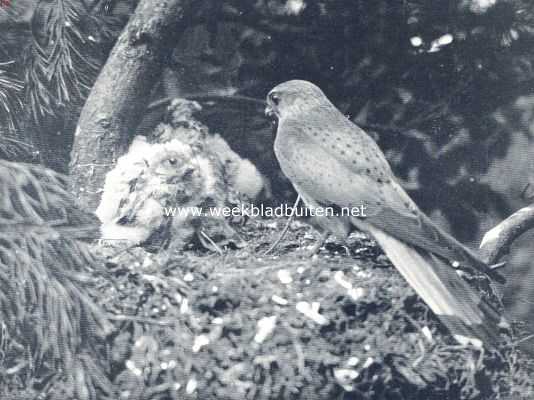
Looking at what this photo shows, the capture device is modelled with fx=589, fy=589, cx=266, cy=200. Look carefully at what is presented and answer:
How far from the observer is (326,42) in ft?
3.89

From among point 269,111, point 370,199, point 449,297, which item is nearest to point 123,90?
point 269,111

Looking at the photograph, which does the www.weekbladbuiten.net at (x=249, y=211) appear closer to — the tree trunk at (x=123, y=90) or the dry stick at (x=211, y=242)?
the dry stick at (x=211, y=242)

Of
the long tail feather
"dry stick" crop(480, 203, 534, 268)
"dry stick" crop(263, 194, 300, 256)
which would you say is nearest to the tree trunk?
"dry stick" crop(263, 194, 300, 256)

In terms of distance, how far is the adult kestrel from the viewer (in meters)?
1.05

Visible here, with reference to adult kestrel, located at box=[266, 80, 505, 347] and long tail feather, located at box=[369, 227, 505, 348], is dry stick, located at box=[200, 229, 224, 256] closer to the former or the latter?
adult kestrel, located at box=[266, 80, 505, 347]

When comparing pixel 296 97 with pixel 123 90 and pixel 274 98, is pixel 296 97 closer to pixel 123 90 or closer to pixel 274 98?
pixel 274 98

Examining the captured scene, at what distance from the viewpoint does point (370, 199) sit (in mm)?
1118

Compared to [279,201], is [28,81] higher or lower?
higher

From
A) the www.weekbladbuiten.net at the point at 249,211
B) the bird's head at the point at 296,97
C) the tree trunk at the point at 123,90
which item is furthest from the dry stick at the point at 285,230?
Answer: the tree trunk at the point at 123,90

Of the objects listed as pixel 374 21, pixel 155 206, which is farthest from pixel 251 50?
pixel 155 206

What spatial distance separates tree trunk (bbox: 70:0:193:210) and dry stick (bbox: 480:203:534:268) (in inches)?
29.4

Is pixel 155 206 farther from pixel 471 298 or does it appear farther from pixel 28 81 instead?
pixel 471 298

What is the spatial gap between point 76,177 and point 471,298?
2.63ft

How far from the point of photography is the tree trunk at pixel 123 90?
1208mm
